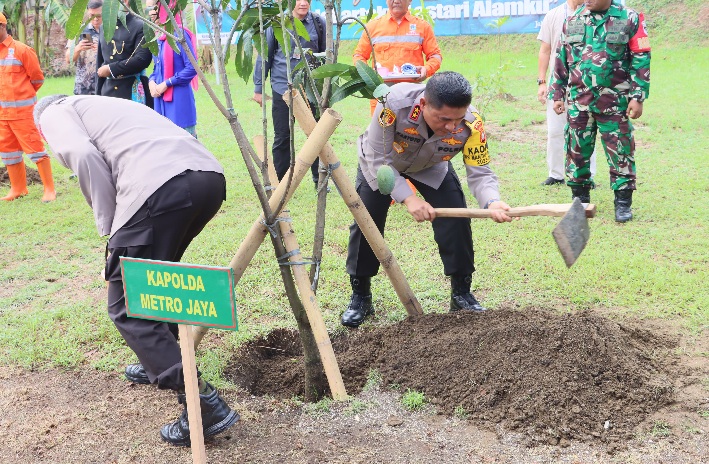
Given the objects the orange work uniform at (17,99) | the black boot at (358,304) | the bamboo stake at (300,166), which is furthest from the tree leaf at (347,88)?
the orange work uniform at (17,99)

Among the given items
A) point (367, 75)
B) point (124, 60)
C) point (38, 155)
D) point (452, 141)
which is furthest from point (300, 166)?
point (38, 155)

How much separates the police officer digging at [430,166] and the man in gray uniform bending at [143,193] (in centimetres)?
100

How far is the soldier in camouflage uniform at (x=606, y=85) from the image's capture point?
5609mm

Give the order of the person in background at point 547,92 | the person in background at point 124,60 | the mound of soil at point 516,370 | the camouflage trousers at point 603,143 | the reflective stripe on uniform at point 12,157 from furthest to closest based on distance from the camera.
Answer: the reflective stripe on uniform at point 12,157
the person in background at point 547,92
the person in background at point 124,60
the camouflage trousers at point 603,143
the mound of soil at point 516,370

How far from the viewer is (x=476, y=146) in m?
3.84

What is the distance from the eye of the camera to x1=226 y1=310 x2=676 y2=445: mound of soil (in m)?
3.14

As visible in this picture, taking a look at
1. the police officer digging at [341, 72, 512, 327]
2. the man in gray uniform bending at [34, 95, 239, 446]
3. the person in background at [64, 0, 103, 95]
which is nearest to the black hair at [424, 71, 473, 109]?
the police officer digging at [341, 72, 512, 327]

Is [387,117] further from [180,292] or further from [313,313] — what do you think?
[180,292]

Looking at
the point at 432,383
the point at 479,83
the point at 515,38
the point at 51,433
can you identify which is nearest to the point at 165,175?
the point at 51,433

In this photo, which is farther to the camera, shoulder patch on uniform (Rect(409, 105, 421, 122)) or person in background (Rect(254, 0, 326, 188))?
person in background (Rect(254, 0, 326, 188))

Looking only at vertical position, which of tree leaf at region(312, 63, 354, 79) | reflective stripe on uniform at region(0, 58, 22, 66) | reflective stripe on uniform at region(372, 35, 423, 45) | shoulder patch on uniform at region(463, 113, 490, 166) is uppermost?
tree leaf at region(312, 63, 354, 79)

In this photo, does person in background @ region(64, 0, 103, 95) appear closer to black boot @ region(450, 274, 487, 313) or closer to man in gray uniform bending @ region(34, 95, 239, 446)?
man in gray uniform bending @ region(34, 95, 239, 446)

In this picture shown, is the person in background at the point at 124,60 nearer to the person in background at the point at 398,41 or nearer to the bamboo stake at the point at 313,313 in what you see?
the person in background at the point at 398,41

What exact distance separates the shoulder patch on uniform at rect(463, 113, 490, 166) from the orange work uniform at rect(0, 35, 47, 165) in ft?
16.9
